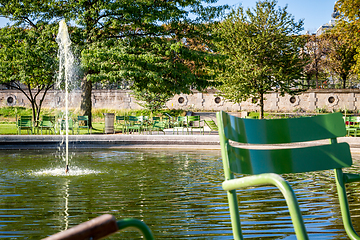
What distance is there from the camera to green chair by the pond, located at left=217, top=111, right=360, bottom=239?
175 cm

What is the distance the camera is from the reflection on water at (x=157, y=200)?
14.0 feet

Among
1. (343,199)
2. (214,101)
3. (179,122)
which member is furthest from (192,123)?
(343,199)

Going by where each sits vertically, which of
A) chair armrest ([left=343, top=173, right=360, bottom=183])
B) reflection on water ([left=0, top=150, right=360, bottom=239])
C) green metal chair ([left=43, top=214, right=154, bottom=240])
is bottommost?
reflection on water ([left=0, top=150, right=360, bottom=239])

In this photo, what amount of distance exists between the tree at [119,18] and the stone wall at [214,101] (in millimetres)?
24543

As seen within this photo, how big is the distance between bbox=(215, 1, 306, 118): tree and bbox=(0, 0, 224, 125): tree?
7765 mm

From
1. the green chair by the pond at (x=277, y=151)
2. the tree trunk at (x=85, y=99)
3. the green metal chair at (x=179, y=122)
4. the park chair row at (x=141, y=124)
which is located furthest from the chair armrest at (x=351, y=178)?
the tree trunk at (x=85, y=99)

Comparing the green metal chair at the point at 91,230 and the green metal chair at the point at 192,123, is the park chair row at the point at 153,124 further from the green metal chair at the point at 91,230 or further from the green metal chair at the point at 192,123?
the green metal chair at the point at 91,230

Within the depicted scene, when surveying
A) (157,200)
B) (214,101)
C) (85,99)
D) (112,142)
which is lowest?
(157,200)

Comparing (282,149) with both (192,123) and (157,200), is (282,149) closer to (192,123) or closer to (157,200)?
(157,200)

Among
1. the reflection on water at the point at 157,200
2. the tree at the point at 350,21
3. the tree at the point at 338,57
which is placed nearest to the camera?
the reflection on water at the point at 157,200

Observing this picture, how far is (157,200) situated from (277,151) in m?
4.12

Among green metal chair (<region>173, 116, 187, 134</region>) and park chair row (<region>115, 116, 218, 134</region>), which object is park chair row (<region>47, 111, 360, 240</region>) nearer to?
park chair row (<region>115, 116, 218, 134</region>)

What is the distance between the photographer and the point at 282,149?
1954mm

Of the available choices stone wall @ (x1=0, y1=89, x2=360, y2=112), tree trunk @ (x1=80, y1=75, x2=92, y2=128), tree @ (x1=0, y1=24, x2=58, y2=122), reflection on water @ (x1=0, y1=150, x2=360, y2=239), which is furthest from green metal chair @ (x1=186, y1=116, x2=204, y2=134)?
stone wall @ (x1=0, y1=89, x2=360, y2=112)
